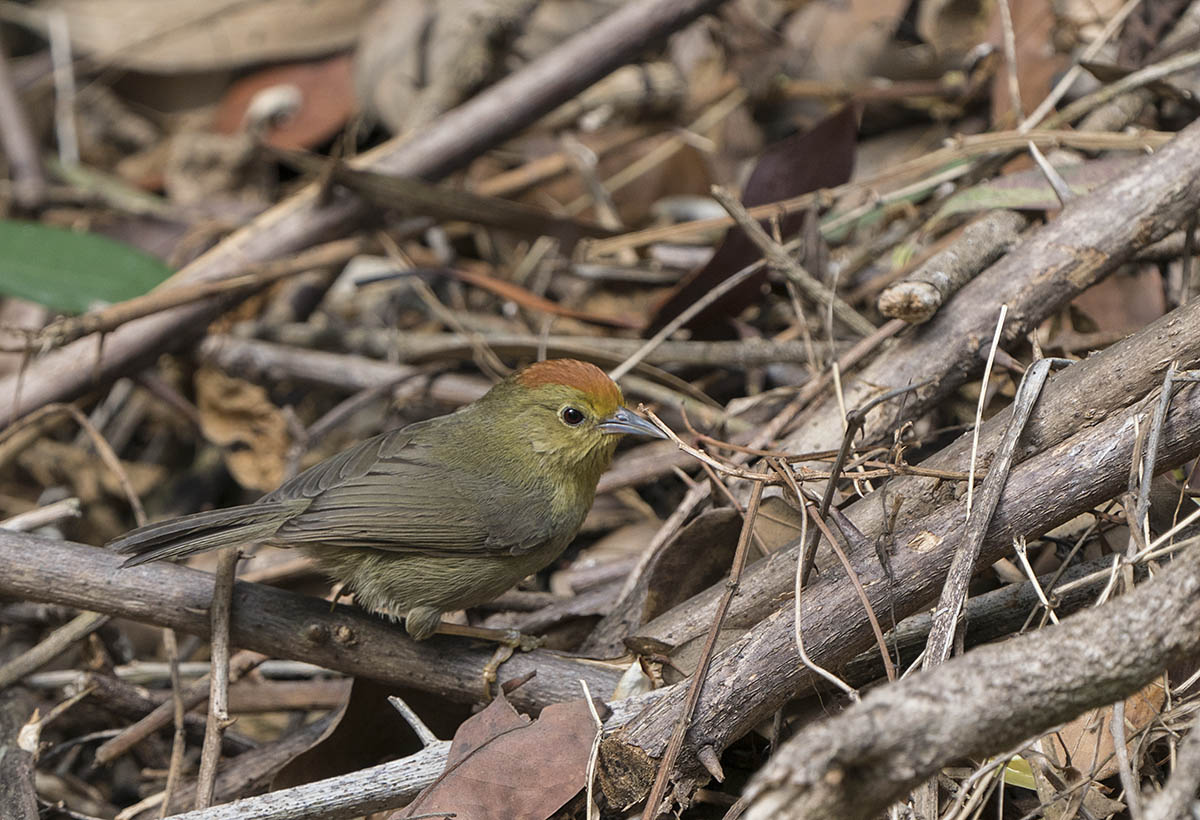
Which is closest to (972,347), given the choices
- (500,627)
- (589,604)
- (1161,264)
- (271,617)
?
(1161,264)

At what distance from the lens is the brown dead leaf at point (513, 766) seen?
253 centimetres

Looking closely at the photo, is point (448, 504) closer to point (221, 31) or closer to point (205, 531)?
point (205, 531)

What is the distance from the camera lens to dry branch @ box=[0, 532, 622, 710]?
2934 mm

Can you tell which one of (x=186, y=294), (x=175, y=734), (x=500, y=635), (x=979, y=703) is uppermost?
(x=186, y=294)

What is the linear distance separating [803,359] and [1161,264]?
1.18 m

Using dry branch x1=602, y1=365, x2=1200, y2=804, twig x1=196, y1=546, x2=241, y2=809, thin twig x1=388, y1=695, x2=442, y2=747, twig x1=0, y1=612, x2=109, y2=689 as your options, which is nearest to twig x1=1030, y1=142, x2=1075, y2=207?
dry branch x1=602, y1=365, x2=1200, y2=804

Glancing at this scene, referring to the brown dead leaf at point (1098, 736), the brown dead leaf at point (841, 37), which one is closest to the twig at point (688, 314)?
the brown dead leaf at point (841, 37)

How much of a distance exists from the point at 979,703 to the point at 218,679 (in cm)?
197

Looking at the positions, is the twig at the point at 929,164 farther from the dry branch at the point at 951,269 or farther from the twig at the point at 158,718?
the twig at the point at 158,718

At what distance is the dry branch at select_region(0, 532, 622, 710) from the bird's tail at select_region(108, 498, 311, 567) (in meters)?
0.12

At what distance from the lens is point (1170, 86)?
3.85m

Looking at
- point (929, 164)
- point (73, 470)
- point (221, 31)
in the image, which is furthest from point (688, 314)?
point (221, 31)

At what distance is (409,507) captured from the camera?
3.27 metres

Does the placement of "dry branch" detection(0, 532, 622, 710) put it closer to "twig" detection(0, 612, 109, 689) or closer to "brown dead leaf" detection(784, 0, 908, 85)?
"twig" detection(0, 612, 109, 689)
